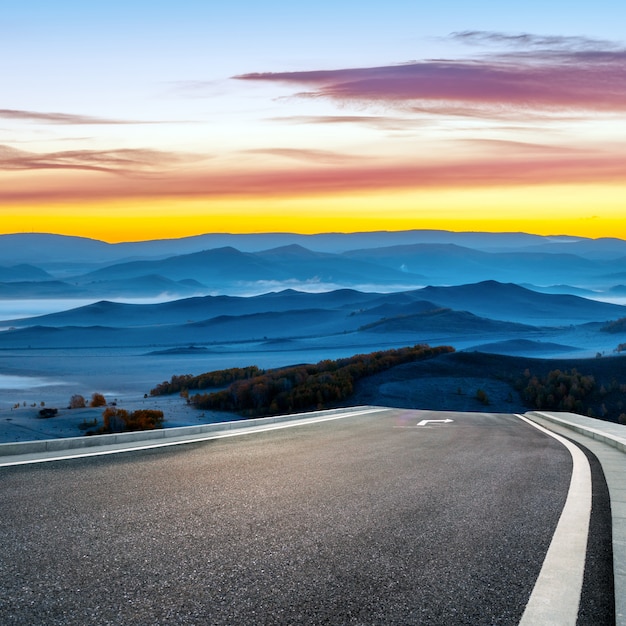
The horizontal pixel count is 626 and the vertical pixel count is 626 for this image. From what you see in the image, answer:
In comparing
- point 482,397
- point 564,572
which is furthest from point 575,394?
point 564,572

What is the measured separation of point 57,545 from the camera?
18.6ft

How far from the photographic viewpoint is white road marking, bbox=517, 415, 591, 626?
4.49m

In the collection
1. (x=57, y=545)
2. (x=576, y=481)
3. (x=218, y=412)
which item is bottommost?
(x=218, y=412)

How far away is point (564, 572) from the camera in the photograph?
5367 mm

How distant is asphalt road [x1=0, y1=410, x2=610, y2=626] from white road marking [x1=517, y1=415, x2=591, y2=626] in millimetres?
96

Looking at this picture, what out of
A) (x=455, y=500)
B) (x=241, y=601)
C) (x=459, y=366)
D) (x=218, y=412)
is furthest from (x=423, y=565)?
(x=459, y=366)

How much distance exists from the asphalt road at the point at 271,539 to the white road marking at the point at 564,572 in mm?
96

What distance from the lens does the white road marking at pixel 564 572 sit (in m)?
4.49

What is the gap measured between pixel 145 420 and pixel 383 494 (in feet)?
119

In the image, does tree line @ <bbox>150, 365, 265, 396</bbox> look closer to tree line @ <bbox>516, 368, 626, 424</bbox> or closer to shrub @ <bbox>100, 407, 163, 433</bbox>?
tree line @ <bbox>516, 368, 626, 424</bbox>

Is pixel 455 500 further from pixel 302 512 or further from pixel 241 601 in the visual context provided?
pixel 241 601

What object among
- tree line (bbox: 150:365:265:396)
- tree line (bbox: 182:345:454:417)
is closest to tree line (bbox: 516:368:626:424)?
tree line (bbox: 182:345:454:417)

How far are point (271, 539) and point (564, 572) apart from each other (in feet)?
7.06

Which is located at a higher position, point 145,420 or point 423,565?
point 423,565
